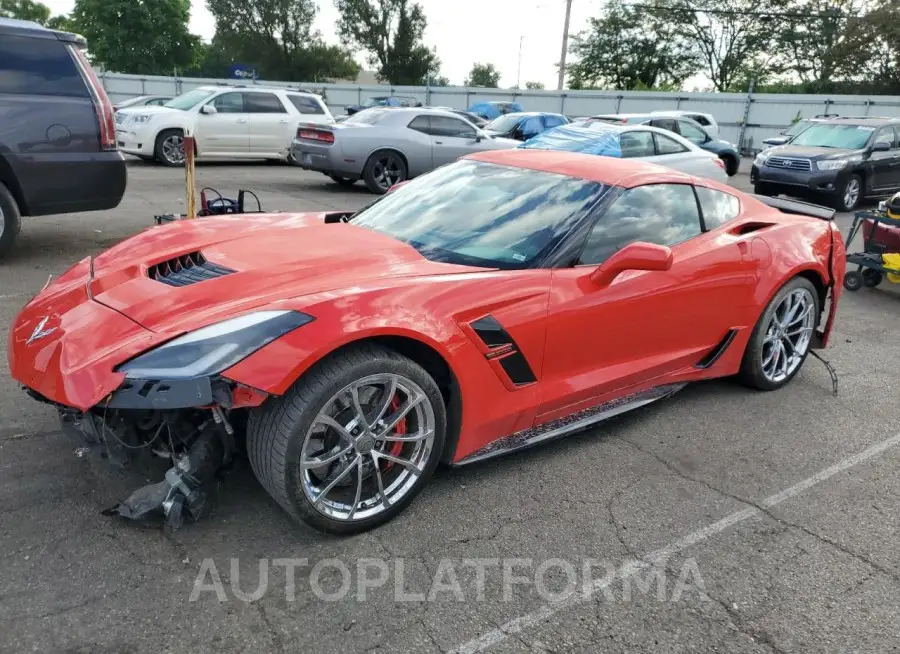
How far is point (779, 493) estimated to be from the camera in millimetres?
3299

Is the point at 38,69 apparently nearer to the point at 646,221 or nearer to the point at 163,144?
the point at 646,221

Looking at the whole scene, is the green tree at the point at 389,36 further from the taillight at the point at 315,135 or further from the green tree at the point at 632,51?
the taillight at the point at 315,135

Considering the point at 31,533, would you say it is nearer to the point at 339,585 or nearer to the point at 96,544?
the point at 96,544

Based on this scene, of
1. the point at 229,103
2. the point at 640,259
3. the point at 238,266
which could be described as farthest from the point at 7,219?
the point at 229,103

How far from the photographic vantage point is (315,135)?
1205cm

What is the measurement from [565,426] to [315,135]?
989 cm

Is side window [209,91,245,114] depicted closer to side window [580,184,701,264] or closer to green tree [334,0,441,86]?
side window [580,184,701,264]

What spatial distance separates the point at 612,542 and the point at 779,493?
1005 mm

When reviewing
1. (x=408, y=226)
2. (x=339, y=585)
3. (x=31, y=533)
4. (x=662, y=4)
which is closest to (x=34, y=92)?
(x=408, y=226)

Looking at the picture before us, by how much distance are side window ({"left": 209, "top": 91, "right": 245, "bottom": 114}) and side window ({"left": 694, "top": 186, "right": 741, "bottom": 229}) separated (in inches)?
490

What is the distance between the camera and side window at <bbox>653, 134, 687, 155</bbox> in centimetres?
1176

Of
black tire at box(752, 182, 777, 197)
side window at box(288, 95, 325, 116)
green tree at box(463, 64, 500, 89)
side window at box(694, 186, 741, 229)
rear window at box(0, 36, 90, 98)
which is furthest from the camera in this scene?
green tree at box(463, 64, 500, 89)

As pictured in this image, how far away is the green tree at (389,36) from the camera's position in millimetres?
61375

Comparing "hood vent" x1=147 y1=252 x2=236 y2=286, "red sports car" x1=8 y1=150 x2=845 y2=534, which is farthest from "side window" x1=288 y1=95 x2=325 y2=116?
"hood vent" x1=147 y1=252 x2=236 y2=286
